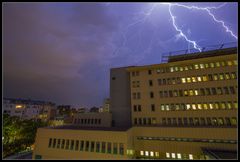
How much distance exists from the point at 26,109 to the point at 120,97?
56.4m

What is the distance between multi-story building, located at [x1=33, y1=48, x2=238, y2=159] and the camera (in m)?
20.2

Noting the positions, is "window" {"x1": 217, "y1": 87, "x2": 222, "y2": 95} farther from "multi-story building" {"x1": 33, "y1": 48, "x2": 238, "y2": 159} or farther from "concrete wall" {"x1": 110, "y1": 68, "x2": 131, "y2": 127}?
"concrete wall" {"x1": 110, "y1": 68, "x2": 131, "y2": 127}

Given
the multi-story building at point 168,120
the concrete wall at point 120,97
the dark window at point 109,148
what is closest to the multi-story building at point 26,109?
the multi-story building at point 168,120

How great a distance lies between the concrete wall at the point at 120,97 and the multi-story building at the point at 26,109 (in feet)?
167

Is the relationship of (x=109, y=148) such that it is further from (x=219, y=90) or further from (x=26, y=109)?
(x=26, y=109)

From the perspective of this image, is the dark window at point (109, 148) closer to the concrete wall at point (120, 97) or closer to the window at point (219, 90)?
the concrete wall at point (120, 97)

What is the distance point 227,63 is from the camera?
24.8 metres

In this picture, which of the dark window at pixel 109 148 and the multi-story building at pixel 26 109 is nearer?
the dark window at pixel 109 148

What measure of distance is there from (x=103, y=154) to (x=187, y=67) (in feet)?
71.3

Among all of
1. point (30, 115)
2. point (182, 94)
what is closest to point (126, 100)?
point (182, 94)

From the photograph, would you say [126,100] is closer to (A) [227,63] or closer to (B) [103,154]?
(B) [103,154]

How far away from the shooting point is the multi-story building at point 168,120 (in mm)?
20156

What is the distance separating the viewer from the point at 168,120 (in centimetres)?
2586

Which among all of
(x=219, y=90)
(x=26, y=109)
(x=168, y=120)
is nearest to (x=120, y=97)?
(x=168, y=120)
